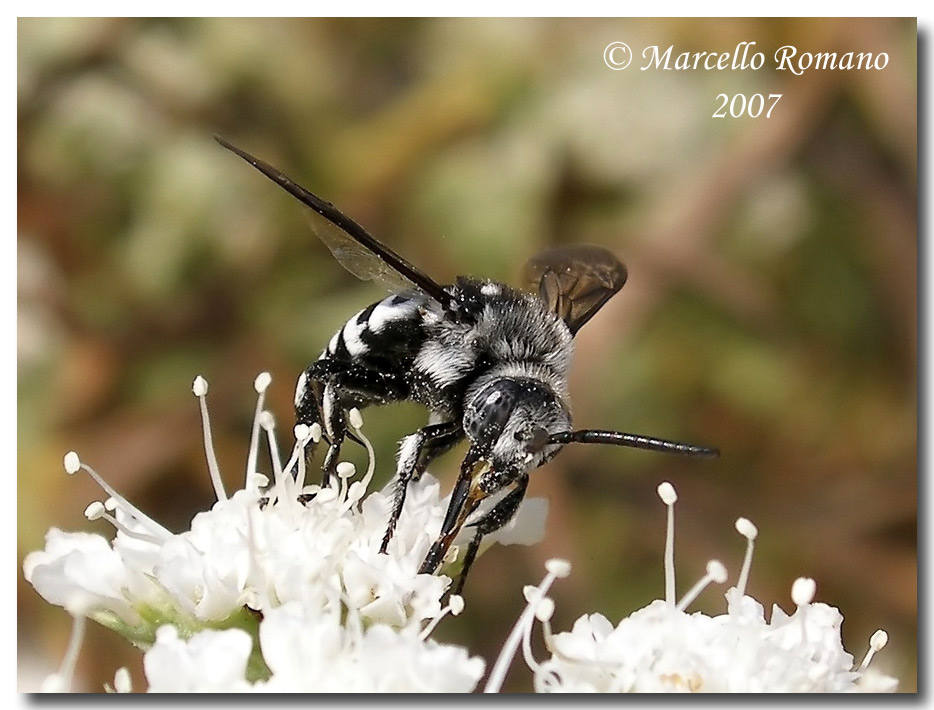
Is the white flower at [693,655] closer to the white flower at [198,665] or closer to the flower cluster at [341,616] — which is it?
the flower cluster at [341,616]

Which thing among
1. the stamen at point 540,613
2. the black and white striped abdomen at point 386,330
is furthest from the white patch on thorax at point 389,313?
the stamen at point 540,613

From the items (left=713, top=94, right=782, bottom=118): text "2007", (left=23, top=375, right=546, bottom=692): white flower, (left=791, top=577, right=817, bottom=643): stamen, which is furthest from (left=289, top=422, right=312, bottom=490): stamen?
(left=713, top=94, right=782, bottom=118): text "2007"

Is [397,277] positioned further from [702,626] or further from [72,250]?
[72,250]

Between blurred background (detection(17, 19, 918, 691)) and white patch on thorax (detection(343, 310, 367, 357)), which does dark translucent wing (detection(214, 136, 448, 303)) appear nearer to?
white patch on thorax (detection(343, 310, 367, 357))

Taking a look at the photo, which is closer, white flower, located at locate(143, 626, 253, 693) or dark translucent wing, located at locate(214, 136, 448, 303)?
white flower, located at locate(143, 626, 253, 693)

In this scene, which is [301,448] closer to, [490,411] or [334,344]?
[334,344]
